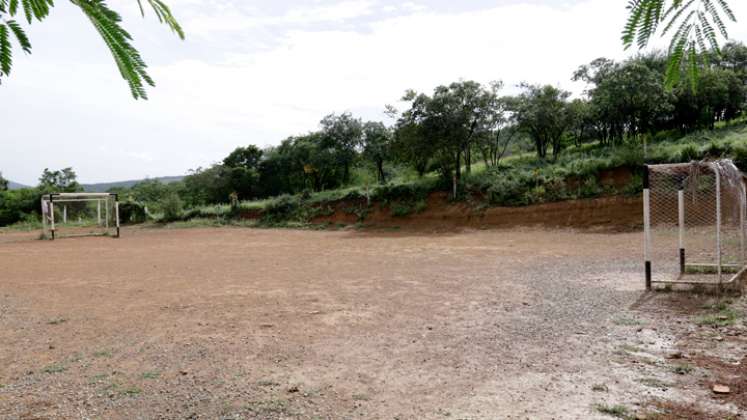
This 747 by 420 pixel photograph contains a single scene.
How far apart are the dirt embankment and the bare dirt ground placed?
8071mm

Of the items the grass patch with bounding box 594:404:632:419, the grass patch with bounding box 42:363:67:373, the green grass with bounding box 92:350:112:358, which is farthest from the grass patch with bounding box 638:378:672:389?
the grass patch with bounding box 42:363:67:373

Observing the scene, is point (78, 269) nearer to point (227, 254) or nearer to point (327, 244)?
point (227, 254)

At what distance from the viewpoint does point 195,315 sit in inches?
270

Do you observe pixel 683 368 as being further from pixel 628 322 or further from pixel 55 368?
pixel 55 368

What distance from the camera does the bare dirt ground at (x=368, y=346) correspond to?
12.2ft

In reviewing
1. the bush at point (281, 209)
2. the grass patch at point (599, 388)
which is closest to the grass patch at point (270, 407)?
the grass patch at point (599, 388)

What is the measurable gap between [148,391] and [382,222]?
67.6 feet

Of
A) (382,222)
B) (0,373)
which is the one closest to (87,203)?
(382,222)

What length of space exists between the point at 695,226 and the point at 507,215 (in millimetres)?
7447

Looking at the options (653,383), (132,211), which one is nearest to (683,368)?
(653,383)

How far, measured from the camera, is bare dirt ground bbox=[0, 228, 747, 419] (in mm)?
3732

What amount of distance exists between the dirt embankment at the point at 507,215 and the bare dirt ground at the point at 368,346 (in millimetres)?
8071

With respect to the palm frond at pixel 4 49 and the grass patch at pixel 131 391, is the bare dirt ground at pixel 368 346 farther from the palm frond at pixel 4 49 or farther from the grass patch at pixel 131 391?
the palm frond at pixel 4 49

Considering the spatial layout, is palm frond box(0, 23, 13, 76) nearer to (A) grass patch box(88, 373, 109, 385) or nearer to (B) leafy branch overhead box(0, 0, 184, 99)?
(B) leafy branch overhead box(0, 0, 184, 99)
